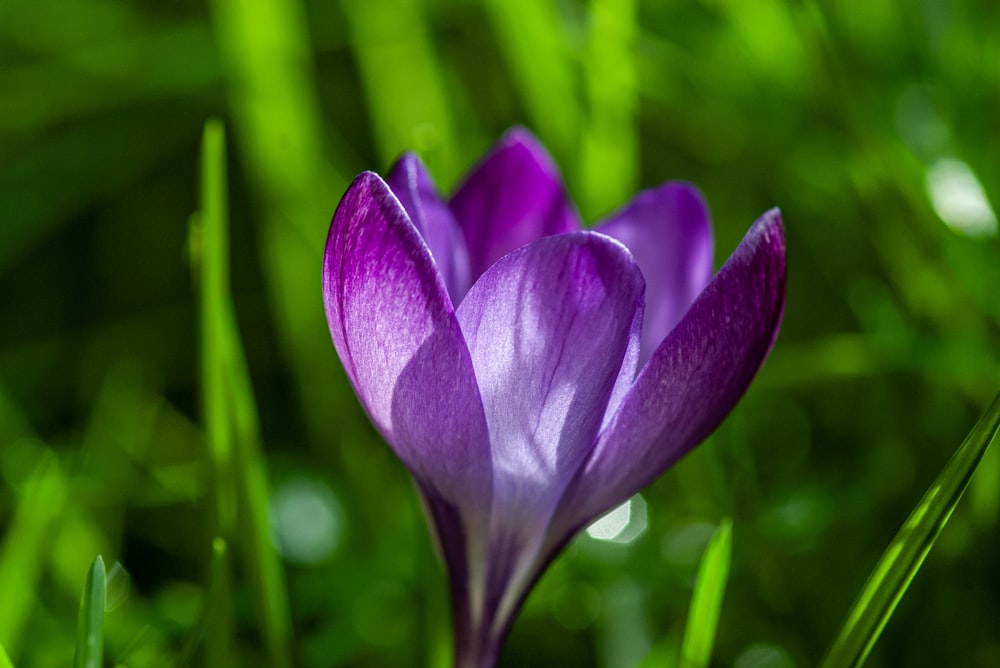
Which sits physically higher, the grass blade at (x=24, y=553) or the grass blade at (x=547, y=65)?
the grass blade at (x=547, y=65)

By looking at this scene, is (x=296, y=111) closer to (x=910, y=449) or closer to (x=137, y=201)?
(x=137, y=201)

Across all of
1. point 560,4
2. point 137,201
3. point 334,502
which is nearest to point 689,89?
point 560,4

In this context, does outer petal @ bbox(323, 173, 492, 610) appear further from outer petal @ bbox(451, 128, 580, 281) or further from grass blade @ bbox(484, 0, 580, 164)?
grass blade @ bbox(484, 0, 580, 164)

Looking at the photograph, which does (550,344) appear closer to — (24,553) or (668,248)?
(668,248)

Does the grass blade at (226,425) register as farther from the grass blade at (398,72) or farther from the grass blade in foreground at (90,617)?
the grass blade at (398,72)

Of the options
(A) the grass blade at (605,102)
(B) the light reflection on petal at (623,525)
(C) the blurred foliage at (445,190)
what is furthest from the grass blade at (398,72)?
(B) the light reflection on petal at (623,525)

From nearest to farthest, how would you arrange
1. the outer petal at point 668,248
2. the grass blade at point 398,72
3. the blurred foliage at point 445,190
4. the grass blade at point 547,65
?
the outer petal at point 668,248 < the blurred foliage at point 445,190 < the grass blade at point 547,65 < the grass blade at point 398,72

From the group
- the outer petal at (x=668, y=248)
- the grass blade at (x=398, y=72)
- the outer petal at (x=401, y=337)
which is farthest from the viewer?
the grass blade at (x=398, y=72)
